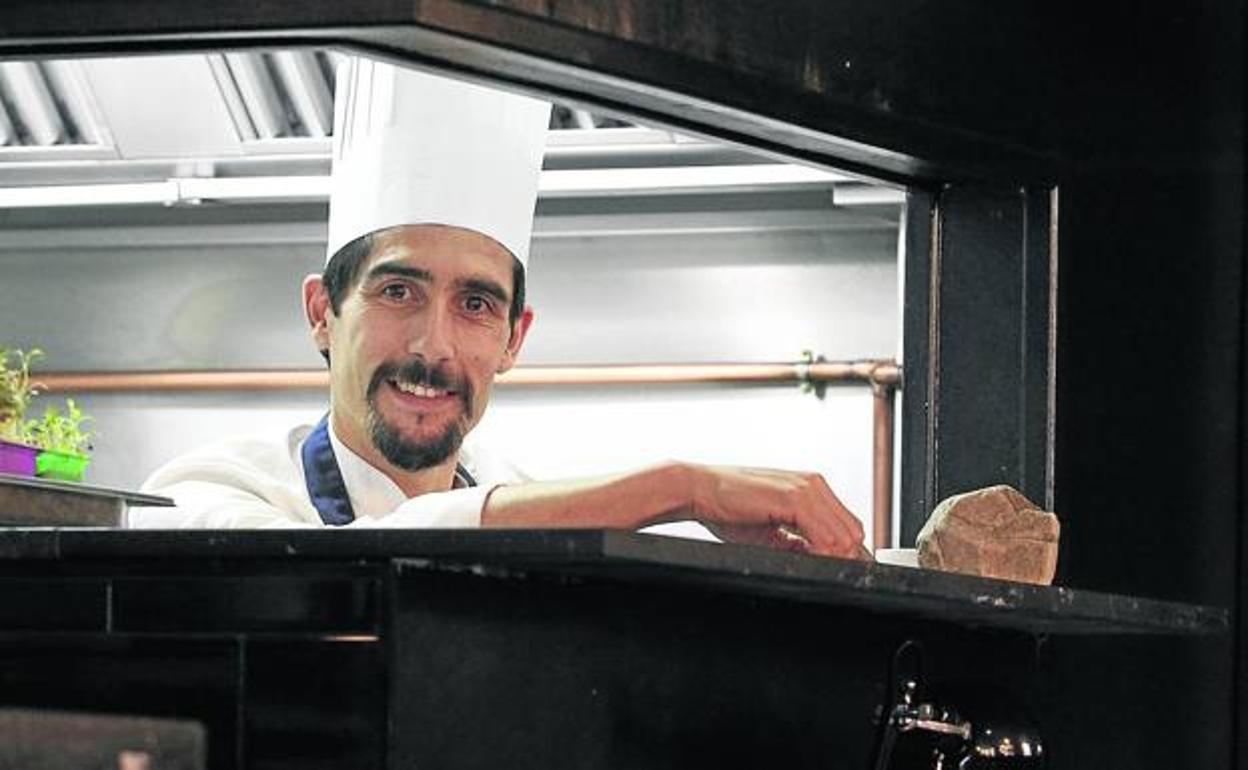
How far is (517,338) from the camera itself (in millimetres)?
3410

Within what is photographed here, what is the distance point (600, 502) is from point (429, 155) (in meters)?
0.91

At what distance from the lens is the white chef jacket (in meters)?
→ 3.19

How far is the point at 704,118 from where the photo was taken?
9.64 feet

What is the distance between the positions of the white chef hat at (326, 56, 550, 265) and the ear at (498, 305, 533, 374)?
102 millimetres

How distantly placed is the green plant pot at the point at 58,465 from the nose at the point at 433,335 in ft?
1.84

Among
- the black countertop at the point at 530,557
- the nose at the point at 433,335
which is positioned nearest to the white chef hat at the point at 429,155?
the nose at the point at 433,335

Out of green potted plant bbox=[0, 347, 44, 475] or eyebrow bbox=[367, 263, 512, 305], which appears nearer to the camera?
green potted plant bbox=[0, 347, 44, 475]

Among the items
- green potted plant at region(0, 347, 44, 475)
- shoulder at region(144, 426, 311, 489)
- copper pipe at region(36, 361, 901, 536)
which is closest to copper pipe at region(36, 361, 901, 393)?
copper pipe at region(36, 361, 901, 536)

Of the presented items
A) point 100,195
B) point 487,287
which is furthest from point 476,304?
point 100,195

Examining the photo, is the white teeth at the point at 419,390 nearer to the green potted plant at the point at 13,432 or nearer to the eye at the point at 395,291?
the eye at the point at 395,291

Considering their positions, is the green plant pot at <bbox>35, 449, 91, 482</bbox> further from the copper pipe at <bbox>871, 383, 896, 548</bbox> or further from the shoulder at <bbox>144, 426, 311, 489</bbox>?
the copper pipe at <bbox>871, 383, 896, 548</bbox>

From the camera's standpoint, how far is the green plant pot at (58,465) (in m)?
2.78

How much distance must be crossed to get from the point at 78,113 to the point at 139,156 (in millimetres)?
102

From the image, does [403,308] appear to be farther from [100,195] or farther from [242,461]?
[100,195]
